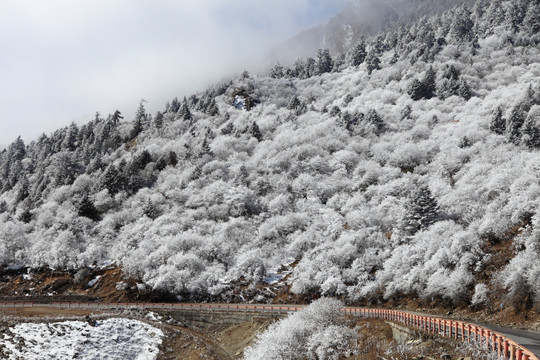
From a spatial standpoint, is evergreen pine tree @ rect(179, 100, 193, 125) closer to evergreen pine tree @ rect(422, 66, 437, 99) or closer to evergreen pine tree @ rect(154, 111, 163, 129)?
evergreen pine tree @ rect(154, 111, 163, 129)

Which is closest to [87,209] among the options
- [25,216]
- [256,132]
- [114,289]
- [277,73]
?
[25,216]

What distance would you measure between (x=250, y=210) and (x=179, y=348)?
33614mm

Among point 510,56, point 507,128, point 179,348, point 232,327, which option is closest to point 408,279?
point 232,327

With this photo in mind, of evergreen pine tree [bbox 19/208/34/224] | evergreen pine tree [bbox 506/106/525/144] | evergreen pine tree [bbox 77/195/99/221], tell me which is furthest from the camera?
evergreen pine tree [bbox 19/208/34/224]

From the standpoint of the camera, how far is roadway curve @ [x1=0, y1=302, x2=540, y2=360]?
1394cm

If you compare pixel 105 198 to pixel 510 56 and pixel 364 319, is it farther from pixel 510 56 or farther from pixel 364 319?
pixel 510 56

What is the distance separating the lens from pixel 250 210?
6800 centimetres

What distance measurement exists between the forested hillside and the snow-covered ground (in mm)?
13202

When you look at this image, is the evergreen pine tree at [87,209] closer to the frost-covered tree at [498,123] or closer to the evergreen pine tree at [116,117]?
the evergreen pine tree at [116,117]

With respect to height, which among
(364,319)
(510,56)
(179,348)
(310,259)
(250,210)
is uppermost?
(510,56)

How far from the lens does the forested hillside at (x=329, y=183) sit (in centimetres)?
4275

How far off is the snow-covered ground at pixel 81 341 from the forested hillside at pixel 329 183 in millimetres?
13202

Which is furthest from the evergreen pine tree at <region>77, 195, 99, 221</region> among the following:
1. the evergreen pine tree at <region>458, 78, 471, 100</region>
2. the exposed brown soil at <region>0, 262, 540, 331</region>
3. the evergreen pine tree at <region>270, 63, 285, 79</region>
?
the evergreen pine tree at <region>270, 63, 285, 79</region>

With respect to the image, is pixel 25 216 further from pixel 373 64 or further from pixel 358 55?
pixel 358 55
